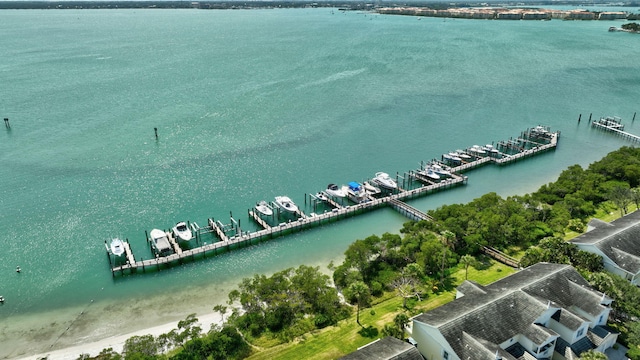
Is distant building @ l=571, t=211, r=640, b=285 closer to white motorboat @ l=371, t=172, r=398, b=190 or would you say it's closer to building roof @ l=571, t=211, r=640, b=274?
building roof @ l=571, t=211, r=640, b=274

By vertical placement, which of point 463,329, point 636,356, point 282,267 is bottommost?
point 282,267

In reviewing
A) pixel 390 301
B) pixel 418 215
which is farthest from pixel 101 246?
pixel 418 215

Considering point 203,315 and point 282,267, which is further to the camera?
point 282,267

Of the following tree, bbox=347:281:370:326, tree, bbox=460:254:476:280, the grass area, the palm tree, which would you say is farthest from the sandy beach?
tree, bbox=460:254:476:280

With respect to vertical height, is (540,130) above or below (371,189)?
above

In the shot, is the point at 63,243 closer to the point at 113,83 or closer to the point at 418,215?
the point at 418,215

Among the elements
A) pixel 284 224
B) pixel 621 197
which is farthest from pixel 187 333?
pixel 621 197

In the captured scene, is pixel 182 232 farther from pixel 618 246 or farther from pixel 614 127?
pixel 614 127
